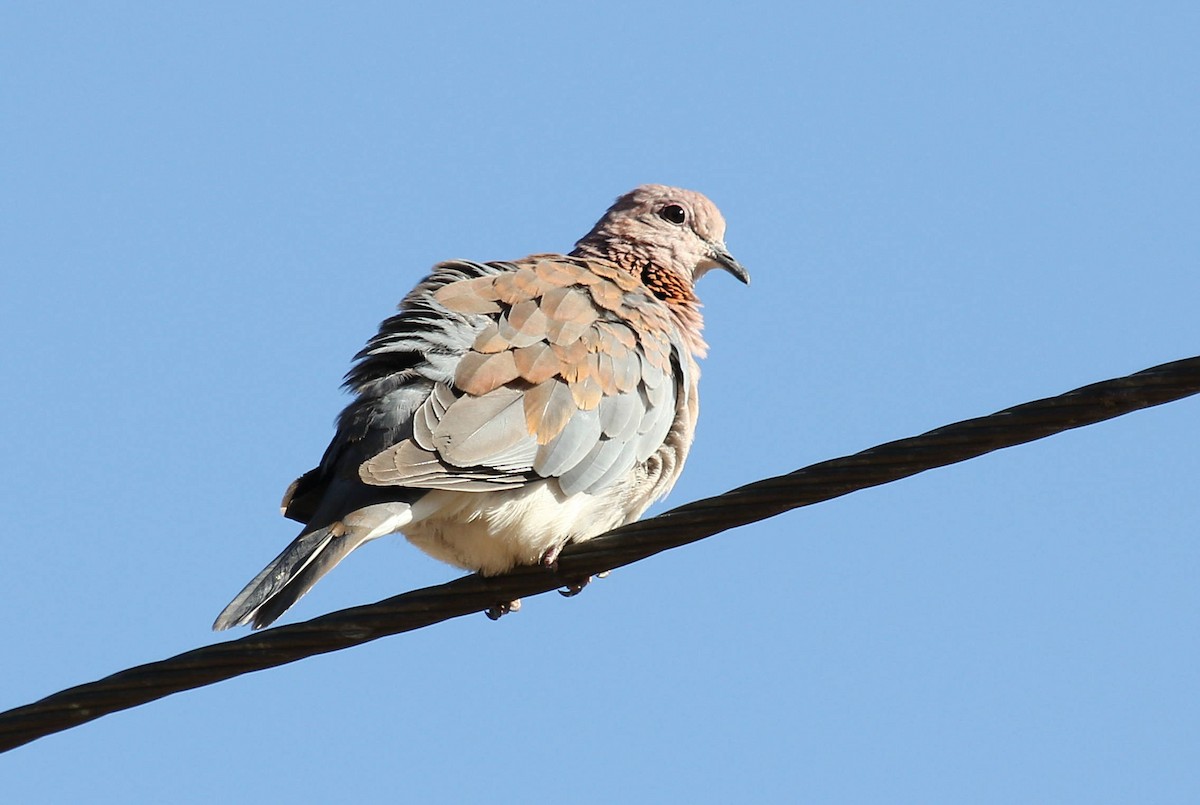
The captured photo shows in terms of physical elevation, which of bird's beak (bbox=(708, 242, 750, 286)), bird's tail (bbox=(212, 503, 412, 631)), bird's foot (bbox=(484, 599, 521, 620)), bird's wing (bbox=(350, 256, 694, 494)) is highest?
bird's beak (bbox=(708, 242, 750, 286))

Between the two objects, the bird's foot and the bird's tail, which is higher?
the bird's foot

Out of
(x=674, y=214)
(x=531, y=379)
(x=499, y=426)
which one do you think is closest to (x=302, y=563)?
(x=499, y=426)

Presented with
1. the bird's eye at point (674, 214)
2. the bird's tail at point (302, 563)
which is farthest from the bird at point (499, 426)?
the bird's eye at point (674, 214)

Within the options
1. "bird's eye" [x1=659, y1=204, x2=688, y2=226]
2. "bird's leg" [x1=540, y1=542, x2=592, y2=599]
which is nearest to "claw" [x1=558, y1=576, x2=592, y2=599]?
"bird's leg" [x1=540, y1=542, x2=592, y2=599]

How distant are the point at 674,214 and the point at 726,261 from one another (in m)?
0.31

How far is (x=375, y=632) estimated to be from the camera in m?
3.84

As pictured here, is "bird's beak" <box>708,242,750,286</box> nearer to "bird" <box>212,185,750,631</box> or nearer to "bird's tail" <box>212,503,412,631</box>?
"bird" <box>212,185,750,631</box>

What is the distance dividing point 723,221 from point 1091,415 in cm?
Answer: 357

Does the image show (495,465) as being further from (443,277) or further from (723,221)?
(723,221)

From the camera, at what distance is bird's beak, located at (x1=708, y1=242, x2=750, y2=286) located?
21.9 feet

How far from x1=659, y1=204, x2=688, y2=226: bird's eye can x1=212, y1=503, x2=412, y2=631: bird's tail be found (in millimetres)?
2496

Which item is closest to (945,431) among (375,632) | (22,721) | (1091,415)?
(1091,415)

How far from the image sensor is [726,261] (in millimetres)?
6707

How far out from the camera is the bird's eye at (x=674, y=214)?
6.57m
